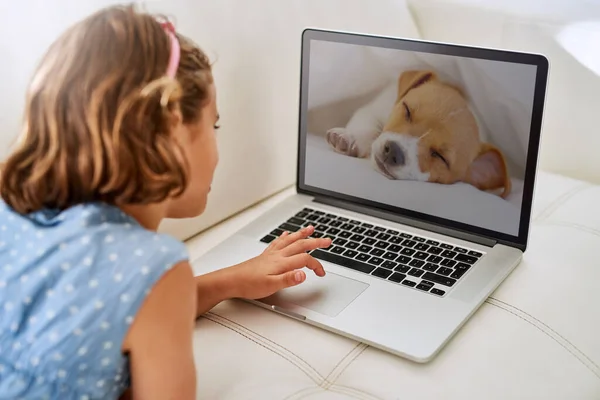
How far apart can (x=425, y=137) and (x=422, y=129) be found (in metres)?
0.01

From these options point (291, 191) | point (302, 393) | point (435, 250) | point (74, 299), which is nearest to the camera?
point (74, 299)

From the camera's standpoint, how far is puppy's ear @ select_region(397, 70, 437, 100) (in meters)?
1.03

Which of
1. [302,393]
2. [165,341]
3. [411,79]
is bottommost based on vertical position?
[302,393]

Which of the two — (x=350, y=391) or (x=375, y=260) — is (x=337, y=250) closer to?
(x=375, y=260)

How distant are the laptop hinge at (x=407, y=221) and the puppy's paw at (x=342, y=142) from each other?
0.28 ft

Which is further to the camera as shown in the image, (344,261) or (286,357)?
(344,261)

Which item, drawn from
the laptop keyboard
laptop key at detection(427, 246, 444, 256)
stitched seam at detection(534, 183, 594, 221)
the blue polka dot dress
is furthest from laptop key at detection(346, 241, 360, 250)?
the blue polka dot dress

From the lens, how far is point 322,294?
0.93 meters

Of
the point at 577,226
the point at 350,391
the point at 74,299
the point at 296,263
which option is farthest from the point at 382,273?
the point at 74,299

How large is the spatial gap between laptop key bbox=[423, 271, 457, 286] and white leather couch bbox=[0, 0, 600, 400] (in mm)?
54

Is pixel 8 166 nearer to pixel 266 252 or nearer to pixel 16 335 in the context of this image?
pixel 16 335

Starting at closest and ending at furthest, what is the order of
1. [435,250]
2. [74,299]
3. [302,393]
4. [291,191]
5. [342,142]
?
1. [74,299]
2. [302,393]
3. [435,250]
4. [342,142]
5. [291,191]

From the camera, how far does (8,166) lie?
67 cm

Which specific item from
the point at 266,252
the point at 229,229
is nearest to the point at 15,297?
the point at 266,252
